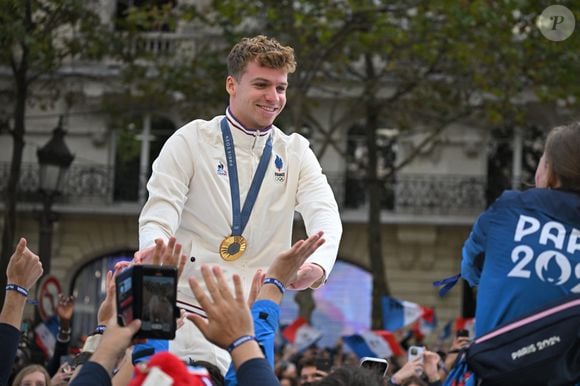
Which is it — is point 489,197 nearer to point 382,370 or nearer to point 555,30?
point 555,30

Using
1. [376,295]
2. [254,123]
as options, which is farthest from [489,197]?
[254,123]

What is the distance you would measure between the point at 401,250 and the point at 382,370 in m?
28.1

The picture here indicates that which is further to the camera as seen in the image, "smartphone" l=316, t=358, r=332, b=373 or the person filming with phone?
"smartphone" l=316, t=358, r=332, b=373

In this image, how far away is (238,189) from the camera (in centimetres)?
708

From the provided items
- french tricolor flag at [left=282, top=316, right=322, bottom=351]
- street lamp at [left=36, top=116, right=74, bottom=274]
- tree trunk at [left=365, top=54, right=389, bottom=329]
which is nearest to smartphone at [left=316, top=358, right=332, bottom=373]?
french tricolor flag at [left=282, top=316, right=322, bottom=351]

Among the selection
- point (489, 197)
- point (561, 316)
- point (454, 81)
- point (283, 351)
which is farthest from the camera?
point (489, 197)

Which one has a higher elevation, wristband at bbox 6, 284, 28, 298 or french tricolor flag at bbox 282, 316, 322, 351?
wristband at bbox 6, 284, 28, 298

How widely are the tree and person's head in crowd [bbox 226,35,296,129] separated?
12.1 m

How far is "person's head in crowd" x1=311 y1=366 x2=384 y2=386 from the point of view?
4.96 meters

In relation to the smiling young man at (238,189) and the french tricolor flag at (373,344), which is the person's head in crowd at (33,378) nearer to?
the smiling young man at (238,189)

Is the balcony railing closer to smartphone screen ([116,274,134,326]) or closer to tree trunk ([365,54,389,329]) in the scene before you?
tree trunk ([365,54,389,329])

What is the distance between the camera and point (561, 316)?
5.63m

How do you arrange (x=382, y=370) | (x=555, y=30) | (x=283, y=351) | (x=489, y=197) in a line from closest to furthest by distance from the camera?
(x=382, y=370) < (x=555, y=30) < (x=283, y=351) < (x=489, y=197)

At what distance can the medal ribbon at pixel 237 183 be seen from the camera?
275 inches
